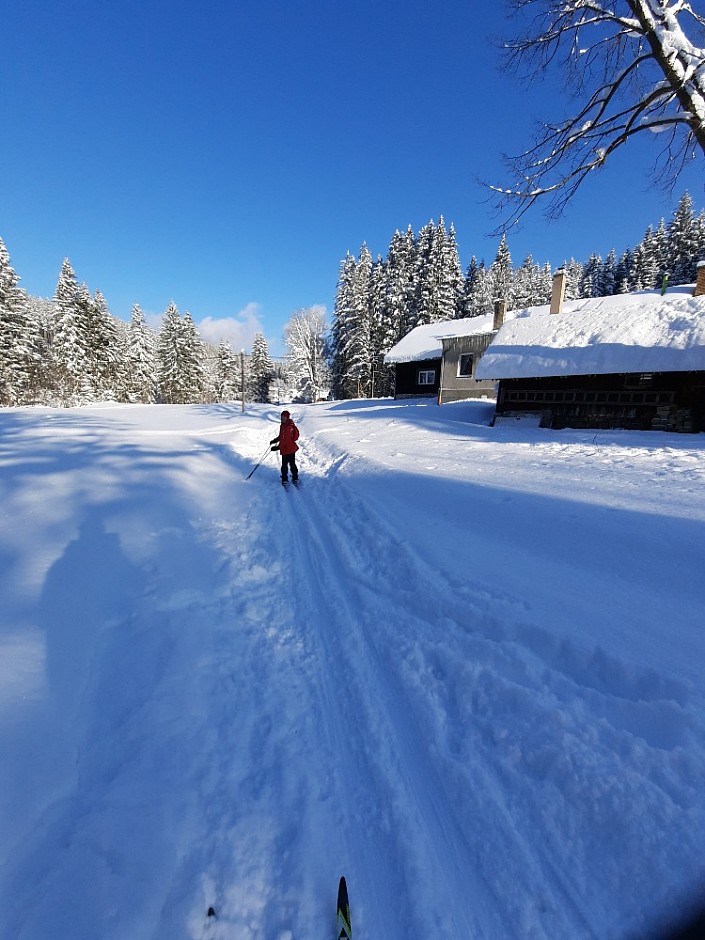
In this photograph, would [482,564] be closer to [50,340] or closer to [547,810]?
[547,810]

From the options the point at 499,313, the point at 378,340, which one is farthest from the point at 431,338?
the point at 378,340

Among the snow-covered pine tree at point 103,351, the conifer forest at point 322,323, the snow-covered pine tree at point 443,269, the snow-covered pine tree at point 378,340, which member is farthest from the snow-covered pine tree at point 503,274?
the snow-covered pine tree at point 103,351

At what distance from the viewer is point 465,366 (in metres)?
23.4

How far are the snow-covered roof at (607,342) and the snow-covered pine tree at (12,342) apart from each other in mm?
34121

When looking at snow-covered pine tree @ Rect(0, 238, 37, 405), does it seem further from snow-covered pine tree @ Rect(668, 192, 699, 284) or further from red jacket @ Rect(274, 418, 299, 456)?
snow-covered pine tree @ Rect(668, 192, 699, 284)

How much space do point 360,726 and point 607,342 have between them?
45.7ft

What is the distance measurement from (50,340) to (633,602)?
44.8 m

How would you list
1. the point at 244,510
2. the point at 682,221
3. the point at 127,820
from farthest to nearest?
the point at 682,221
the point at 244,510
the point at 127,820

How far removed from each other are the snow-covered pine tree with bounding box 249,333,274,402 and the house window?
38716 millimetres

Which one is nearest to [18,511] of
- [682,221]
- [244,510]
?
[244,510]

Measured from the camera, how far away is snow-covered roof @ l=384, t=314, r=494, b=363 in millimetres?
25266

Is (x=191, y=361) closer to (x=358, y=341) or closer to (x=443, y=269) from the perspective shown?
(x=358, y=341)

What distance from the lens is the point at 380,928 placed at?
1.64 m

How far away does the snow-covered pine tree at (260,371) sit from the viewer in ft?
185
